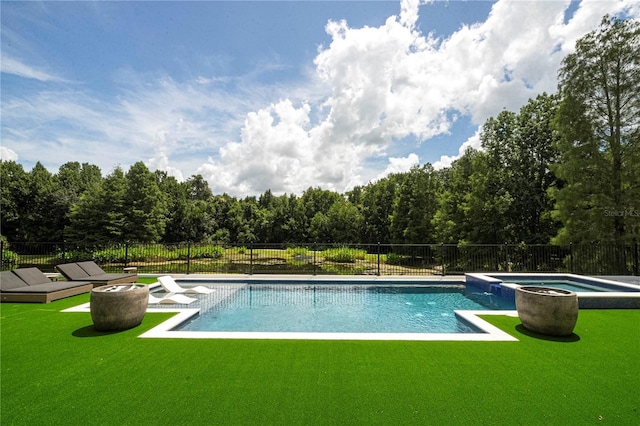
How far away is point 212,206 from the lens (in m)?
41.1

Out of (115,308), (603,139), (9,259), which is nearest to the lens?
(115,308)

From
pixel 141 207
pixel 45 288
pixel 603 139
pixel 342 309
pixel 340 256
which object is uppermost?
pixel 603 139

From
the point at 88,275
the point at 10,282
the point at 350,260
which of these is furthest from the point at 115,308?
the point at 350,260

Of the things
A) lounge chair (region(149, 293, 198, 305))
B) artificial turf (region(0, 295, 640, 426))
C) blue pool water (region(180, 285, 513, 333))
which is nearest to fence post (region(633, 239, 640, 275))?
blue pool water (region(180, 285, 513, 333))

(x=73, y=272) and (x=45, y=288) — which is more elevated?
(x=73, y=272)

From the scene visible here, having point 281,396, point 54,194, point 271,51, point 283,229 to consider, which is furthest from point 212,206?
point 281,396

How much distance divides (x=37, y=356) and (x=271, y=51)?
1103cm

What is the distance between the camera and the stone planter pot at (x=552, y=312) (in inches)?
180

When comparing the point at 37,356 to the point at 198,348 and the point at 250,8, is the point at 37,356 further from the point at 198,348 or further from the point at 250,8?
the point at 250,8

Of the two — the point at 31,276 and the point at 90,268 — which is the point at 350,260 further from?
the point at 31,276

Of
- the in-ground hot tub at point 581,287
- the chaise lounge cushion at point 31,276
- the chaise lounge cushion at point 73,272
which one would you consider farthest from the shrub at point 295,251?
the chaise lounge cushion at point 31,276

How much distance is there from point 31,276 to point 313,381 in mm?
8449

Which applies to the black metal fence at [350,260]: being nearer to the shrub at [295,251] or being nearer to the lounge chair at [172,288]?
the shrub at [295,251]

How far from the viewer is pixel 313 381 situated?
320 centimetres
